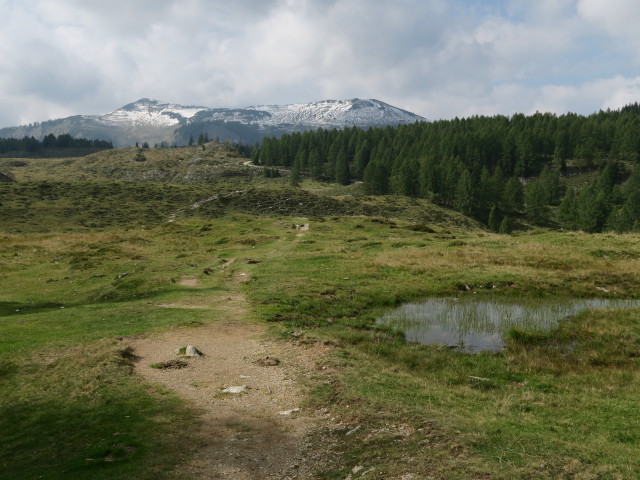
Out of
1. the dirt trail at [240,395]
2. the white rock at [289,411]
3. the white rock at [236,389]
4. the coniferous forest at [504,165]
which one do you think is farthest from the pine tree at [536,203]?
the white rock at [289,411]

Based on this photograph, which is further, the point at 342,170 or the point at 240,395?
the point at 342,170

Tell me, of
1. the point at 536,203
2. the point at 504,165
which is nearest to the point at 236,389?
the point at 536,203

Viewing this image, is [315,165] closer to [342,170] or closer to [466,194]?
[342,170]

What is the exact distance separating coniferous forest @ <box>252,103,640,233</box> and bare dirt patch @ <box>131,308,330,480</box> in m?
97.5

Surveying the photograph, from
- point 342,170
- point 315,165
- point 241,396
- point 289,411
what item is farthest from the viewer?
point 315,165

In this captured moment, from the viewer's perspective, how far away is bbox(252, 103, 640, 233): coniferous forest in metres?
116

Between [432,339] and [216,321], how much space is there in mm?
11834

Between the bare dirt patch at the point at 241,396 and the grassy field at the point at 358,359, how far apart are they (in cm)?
68

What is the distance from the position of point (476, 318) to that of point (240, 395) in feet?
51.3

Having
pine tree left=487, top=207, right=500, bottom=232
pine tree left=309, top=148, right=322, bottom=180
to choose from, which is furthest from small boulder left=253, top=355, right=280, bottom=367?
pine tree left=309, top=148, right=322, bottom=180

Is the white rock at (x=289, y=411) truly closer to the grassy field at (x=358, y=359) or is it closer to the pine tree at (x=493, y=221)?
the grassy field at (x=358, y=359)

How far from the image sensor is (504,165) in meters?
163

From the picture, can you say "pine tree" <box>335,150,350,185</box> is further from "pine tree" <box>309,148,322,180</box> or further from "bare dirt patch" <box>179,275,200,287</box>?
"bare dirt patch" <box>179,275,200,287</box>

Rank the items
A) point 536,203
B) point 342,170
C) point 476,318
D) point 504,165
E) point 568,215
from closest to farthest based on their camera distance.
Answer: point 476,318
point 568,215
point 536,203
point 504,165
point 342,170
